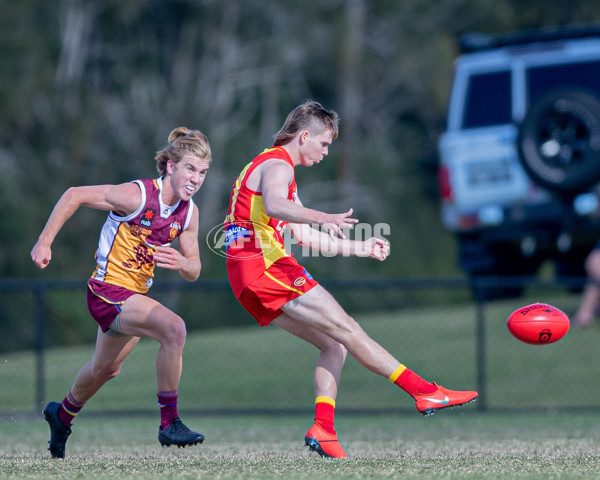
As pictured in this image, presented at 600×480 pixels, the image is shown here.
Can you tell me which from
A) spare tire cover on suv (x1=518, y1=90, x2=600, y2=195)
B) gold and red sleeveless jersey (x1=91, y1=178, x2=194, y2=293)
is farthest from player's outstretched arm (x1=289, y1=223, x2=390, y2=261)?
spare tire cover on suv (x1=518, y1=90, x2=600, y2=195)

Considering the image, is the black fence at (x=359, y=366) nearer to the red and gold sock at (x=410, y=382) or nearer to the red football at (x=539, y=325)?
the red football at (x=539, y=325)

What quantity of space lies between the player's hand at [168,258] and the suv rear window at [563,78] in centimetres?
870

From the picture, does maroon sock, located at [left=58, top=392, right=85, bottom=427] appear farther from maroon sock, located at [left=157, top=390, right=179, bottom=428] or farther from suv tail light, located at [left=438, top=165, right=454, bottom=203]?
suv tail light, located at [left=438, top=165, right=454, bottom=203]

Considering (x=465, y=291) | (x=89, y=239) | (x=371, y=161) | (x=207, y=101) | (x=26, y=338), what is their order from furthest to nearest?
Answer: (x=371, y=161), (x=207, y=101), (x=465, y=291), (x=89, y=239), (x=26, y=338)

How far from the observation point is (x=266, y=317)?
6.00m

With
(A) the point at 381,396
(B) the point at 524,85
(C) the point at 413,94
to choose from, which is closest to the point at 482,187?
(B) the point at 524,85

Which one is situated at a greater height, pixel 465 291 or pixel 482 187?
pixel 482 187

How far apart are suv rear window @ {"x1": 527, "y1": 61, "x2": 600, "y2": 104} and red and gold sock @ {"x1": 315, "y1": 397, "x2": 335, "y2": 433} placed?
339 inches

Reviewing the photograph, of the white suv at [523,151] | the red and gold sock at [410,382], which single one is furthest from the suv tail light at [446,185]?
the red and gold sock at [410,382]

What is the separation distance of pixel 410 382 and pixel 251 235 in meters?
1.23

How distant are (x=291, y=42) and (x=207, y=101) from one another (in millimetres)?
2854

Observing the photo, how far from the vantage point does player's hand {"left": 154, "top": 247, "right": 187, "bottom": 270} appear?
6071 mm

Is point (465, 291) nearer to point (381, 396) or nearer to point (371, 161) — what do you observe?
point (371, 161)

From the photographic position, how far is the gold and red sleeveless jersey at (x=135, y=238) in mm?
6258
